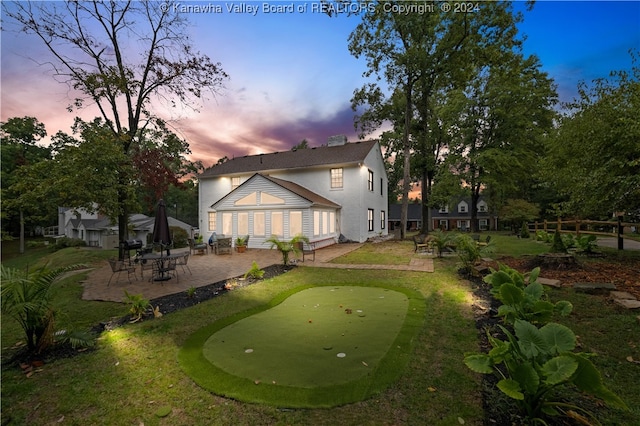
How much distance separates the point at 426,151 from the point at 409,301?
86.1 ft

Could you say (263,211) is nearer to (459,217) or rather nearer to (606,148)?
(606,148)

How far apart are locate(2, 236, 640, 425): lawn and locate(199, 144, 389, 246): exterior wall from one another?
14.4 metres

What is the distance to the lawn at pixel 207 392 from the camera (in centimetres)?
268

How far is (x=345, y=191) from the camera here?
70.0 feet

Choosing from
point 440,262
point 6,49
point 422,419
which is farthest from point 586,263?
point 6,49

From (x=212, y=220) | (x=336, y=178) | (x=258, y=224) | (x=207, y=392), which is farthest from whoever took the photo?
(x=212, y=220)

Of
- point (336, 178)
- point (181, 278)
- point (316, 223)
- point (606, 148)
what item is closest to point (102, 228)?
point (316, 223)

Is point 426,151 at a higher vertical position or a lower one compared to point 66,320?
higher

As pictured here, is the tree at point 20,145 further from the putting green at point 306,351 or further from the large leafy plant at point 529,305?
the large leafy plant at point 529,305

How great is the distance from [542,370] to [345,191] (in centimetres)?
1923

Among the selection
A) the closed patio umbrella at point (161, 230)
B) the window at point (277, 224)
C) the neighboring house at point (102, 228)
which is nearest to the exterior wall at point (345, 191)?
the window at point (277, 224)

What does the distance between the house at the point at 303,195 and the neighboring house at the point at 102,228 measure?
7.37 m

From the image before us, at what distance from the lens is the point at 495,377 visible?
3.25m

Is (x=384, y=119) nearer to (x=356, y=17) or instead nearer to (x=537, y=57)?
(x=356, y=17)
